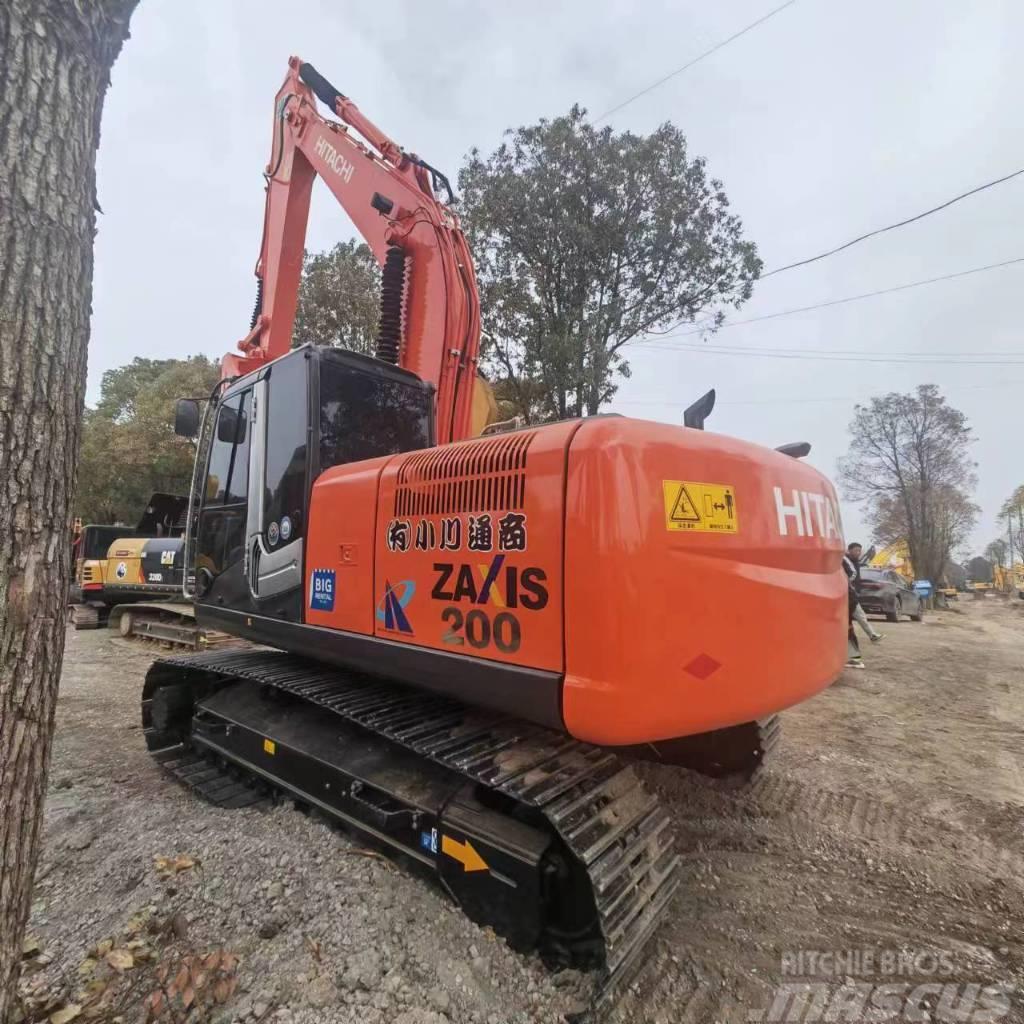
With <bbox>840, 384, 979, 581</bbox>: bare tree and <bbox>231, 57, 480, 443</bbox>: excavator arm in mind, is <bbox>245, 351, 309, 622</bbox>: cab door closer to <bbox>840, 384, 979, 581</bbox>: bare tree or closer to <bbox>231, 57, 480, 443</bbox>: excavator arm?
<bbox>231, 57, 480, 443</bbox>: excavator arm

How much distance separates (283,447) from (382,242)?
2.18m

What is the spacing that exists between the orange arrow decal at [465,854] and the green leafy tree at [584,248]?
10.8 metres

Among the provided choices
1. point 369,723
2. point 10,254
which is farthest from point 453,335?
point 10,254

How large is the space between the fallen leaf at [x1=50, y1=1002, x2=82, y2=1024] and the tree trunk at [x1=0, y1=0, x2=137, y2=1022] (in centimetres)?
57

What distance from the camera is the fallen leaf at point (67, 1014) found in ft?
5.99

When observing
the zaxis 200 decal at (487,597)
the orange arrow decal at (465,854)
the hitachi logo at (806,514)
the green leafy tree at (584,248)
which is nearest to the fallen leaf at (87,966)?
the orange arrow decal at (465,854)

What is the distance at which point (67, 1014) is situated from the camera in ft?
6.08

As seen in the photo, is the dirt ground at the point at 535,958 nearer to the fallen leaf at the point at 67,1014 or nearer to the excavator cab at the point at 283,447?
the fallen leaf at the point at 67,1014

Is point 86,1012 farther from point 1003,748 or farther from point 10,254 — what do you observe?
point 1003,748

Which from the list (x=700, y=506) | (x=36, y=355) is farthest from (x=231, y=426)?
(x=700, y=506)

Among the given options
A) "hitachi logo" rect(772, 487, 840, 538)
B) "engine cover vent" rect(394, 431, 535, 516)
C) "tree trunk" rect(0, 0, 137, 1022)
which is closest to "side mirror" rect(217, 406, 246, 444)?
"engine cover vent" rect(394, 431, 535, 516)

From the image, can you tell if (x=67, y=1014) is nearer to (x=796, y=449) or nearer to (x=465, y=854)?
(x=465, y=854)

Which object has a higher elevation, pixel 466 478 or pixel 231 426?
pixel 231 426
